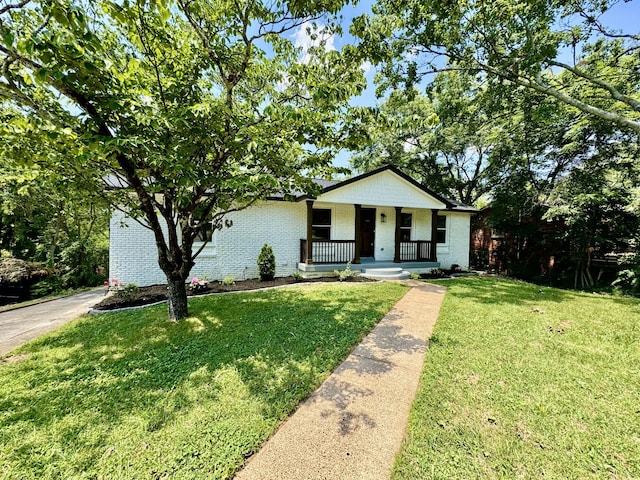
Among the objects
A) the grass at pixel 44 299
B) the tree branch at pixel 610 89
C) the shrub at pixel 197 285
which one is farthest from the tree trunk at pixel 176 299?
the tree branch at pixel 610 89

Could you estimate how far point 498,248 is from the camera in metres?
16.5

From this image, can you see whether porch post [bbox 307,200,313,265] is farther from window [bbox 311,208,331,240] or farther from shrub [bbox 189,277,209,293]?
shrub [bbox 189,277,209,293]

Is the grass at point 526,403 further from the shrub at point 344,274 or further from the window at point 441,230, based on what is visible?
the window at point 441,230

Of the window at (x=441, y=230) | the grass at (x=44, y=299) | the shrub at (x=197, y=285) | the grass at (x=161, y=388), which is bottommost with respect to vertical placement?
the grass at (x=44, y=299)

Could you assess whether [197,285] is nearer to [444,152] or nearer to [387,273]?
[387,273]

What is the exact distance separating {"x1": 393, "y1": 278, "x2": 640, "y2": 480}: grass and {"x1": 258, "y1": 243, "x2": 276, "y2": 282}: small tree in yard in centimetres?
586

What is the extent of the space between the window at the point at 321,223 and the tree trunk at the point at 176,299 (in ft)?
21.3

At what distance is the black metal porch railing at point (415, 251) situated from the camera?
12.4m

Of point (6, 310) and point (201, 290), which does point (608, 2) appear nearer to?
point (201, 290)

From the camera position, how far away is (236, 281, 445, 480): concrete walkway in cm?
207

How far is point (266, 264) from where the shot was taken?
929cm

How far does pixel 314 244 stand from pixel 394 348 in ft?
21.8

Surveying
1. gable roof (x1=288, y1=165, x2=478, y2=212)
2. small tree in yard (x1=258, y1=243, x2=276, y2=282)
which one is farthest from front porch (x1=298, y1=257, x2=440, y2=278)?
gable roof (x1=288, y1=165, x2=478, y2=212)

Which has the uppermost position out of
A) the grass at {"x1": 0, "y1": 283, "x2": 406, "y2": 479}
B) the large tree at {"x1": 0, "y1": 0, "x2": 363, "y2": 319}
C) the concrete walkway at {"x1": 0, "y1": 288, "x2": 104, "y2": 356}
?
the large tree at {"x1": 0, "y1": 0, "x2": 363, "y2": 319}
